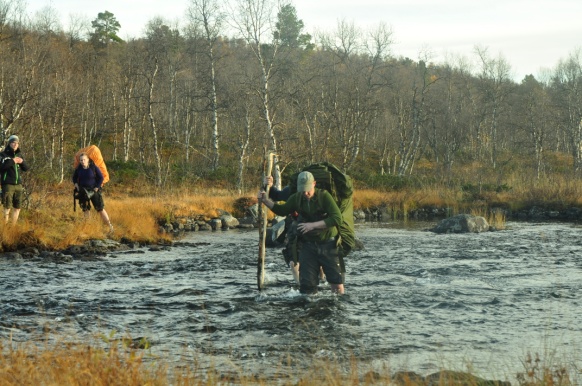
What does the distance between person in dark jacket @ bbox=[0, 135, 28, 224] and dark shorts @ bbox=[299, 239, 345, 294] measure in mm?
8728

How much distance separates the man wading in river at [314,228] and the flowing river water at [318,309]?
1.84ft

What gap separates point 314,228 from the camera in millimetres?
9992

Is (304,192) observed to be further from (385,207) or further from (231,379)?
(385,207)

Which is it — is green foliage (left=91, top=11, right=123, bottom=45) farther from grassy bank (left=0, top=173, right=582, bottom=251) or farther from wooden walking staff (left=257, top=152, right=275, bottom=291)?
wooden walking staff (left=257, top=152, right=275, bottom=291)

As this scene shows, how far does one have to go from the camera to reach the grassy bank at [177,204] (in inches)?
705

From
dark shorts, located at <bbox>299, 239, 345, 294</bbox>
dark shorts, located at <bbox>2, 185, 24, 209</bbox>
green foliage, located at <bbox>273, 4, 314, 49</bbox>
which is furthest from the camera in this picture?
green foliage, located at <bbox>273, 4, 314, 49</bbox>

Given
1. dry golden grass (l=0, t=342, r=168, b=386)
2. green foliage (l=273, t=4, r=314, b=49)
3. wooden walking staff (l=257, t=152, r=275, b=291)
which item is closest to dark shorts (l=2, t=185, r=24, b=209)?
wooden walking staff (l=257, t=152, r=275, b=291)

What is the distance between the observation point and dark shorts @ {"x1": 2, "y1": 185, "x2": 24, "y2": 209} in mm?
16562

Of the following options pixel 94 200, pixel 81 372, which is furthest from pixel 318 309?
pixel 94 200

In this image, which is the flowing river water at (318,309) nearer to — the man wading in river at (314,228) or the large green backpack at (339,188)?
the man wading in river at (314,228)

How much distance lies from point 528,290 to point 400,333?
420 cm

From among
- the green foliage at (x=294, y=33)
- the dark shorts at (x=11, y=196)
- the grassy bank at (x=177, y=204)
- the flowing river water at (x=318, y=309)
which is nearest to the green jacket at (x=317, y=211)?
the flowing river water at (x=318, y=309)

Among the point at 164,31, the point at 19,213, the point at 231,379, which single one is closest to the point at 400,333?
the point at 231,379

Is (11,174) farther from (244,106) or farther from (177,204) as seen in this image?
(244,106)
